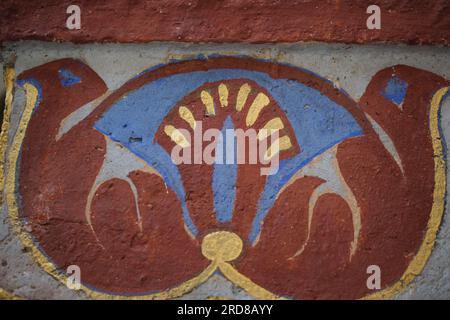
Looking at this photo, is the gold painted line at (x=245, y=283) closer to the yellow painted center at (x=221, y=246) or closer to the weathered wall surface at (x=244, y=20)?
the yellow painted center at (x=221, y=246)

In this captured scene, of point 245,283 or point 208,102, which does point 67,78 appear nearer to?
point 208,102

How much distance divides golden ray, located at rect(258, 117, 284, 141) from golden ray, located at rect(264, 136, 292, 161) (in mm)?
28

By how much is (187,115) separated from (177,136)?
6 centimetres

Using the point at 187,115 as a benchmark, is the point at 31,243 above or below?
below

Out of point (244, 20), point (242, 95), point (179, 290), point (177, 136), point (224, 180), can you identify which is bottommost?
point (179, 290)

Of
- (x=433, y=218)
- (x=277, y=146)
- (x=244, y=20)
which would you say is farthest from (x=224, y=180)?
(x=433, y=218)

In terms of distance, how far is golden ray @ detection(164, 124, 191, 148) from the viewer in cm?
119

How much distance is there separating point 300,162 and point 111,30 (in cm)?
62

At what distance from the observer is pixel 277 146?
1191mm

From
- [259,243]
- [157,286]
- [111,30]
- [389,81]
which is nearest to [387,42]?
[389,81]

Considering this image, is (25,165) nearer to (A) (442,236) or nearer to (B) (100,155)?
(B) (100,155)

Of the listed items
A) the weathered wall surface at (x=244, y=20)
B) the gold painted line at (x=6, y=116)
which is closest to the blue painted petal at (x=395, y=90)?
the weathered wall surface at (x=244, y=20)

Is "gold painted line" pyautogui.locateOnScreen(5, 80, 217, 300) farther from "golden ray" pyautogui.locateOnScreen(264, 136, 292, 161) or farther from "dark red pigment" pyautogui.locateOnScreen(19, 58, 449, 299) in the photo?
"golden ray" pyautogui.locateOnScreen(264, 136, 292, 161)

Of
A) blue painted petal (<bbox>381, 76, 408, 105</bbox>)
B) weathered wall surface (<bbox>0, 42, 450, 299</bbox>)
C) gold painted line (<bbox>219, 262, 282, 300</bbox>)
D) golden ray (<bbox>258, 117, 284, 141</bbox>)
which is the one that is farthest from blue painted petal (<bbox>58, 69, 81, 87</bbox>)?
blue painted petal (<bbox>381, 76, 408, 105</bbox>)
